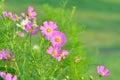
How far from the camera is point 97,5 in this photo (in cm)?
1126

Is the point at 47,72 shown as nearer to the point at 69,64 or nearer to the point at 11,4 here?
the point at 69,64

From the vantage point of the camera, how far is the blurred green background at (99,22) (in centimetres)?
754

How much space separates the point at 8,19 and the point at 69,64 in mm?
361

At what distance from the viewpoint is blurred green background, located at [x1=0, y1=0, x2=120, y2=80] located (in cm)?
754

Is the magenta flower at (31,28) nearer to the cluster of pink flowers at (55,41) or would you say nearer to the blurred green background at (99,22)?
the cluster of pink flowers at (55,41)

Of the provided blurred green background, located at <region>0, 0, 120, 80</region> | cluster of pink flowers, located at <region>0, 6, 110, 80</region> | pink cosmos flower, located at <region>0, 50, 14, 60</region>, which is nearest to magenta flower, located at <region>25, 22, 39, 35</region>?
cluster of pink flowers, located at <region>0, 6, 110, 80</region>

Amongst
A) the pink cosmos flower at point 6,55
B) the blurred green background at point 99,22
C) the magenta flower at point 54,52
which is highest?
the magenta flower at point 54,52

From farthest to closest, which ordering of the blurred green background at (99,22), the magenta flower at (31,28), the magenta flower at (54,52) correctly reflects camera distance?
the blurred green background at (99,22) → the magenta flower at (31,28) → the magenta flower at (54,52)

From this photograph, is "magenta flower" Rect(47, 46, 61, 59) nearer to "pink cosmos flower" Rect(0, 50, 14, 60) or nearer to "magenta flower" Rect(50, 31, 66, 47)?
"magenta flower" Rect(50, 31, 66, 47)

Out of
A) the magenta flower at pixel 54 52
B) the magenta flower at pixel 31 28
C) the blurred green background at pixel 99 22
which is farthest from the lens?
the blurred green background at pixel 99 22

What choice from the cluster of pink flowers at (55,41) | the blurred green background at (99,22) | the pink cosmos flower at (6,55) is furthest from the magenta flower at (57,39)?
the blurred green background at (99,22)

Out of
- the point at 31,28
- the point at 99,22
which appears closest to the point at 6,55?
the point at 31,28

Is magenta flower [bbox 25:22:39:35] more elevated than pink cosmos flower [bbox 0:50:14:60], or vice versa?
magenta flower [bbox 25:22:39:35]

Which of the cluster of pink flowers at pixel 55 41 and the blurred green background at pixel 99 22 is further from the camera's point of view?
the blurred green background at pixel 99 22
